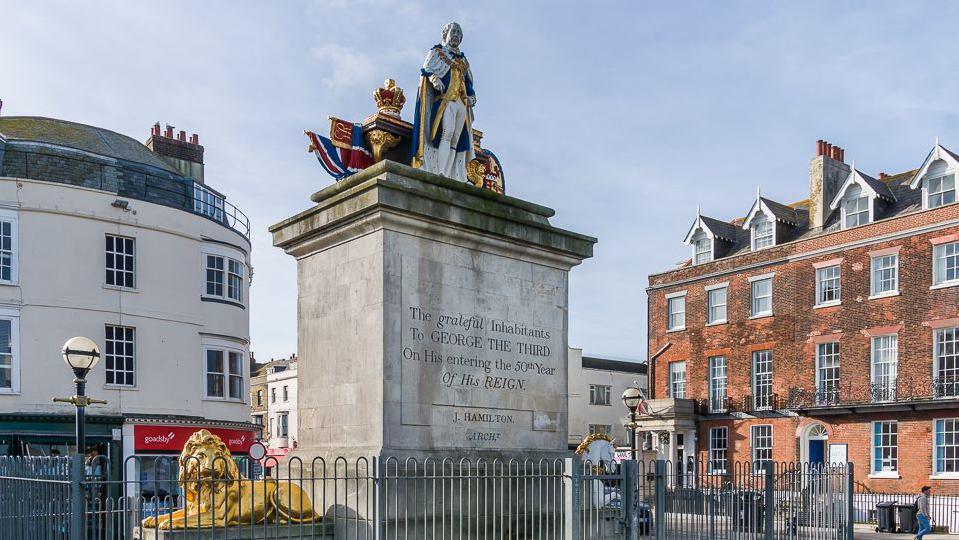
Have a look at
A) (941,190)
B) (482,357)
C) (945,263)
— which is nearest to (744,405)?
(945,263)

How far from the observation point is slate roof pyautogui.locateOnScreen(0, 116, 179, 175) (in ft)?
96.6

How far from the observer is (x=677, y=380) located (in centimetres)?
4366

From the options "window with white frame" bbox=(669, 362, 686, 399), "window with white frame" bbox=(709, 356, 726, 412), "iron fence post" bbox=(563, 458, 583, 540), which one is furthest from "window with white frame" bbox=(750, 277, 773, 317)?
"iron fence post" bbox=(563, 458, 583, 540)

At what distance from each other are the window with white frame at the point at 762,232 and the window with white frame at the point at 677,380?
7.12 m

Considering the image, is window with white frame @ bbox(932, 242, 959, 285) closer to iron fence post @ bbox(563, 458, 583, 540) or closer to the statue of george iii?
the statue of george iii

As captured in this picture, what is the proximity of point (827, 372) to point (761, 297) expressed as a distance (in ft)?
15.6

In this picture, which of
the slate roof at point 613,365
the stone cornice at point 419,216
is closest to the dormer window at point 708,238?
the slate roof at point 613,365

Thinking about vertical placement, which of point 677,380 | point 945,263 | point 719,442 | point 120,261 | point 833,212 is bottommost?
point 719,442

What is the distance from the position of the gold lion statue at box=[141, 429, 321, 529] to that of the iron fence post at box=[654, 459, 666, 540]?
12.3 feet

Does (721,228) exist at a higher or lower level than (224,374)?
higher

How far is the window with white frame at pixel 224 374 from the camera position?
30.2 metres

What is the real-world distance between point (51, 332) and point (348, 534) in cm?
2093

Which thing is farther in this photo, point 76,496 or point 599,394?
point 599,394

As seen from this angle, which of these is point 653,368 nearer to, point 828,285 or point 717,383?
point 717,383
